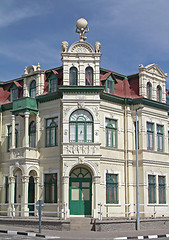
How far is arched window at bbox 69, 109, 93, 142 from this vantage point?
28094 mm

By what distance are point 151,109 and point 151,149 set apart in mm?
3073

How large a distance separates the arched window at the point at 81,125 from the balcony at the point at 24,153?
3379 millimetres

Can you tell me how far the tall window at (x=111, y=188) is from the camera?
95.0 ft

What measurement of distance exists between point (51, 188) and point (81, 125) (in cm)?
499

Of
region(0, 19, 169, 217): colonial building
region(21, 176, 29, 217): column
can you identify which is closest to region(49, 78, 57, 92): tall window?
region(0, 19, 169, 217): colonial building

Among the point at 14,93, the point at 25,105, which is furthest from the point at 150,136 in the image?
the point at 14,93

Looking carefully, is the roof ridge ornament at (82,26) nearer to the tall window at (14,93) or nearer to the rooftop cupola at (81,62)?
the rooftop cupola at (81,62)

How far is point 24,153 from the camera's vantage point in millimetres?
29328

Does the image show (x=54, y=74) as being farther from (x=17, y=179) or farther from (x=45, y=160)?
(x=17, y=179)

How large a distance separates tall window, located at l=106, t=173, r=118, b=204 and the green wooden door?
1710mm

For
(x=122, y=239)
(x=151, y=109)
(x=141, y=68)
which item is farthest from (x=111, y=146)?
(x=122, y=239)

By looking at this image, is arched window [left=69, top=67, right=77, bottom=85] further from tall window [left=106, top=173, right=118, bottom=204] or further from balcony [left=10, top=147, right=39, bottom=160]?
tall window [left=106, top=173, right=118, bottom=204]

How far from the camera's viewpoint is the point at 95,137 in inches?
1093

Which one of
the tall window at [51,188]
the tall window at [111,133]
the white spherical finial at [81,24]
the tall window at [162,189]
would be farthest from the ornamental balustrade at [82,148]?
the white spherical finial at [81,24]
